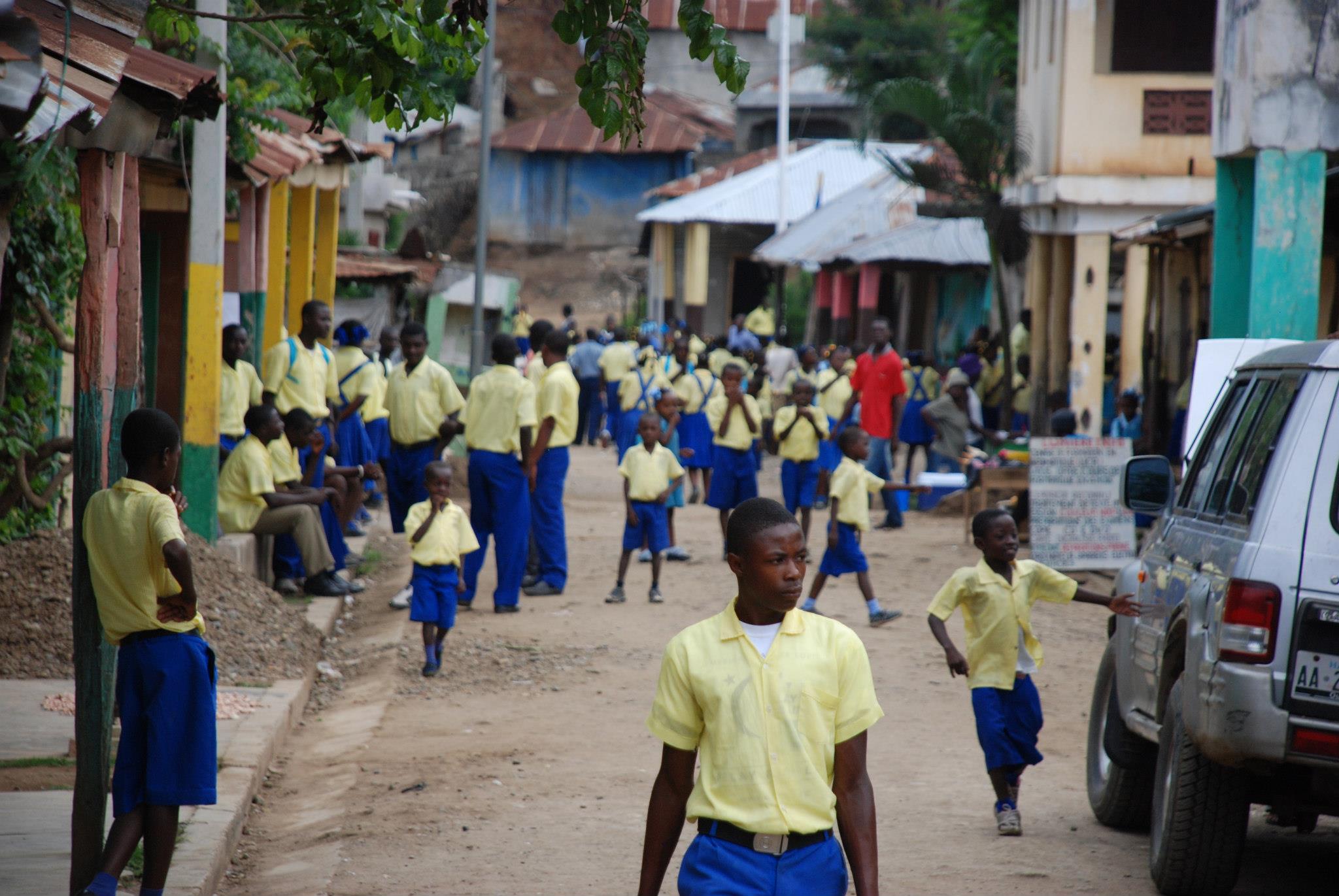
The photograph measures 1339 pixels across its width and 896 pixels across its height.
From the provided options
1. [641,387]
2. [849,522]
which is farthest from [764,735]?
[641,387]

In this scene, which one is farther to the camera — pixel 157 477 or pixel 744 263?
pixel 744 263

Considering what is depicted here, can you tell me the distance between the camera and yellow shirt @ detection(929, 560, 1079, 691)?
6336 millimetres

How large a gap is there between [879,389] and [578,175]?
3075 cm

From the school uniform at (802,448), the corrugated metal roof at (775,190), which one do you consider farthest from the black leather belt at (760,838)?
the corrugated metal roof at (775,190)

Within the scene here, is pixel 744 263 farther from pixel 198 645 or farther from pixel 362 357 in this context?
pixel 198 645

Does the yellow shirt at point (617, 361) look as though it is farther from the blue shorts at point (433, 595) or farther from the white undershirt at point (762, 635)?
the white undershirt at point (762, 635)

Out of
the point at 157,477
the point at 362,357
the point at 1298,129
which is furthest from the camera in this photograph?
the point at 362,357

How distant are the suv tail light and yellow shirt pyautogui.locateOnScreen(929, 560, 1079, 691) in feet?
5.48

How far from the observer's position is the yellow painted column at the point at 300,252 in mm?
15617

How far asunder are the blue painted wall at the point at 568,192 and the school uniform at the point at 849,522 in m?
35.8

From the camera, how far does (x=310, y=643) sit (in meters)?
9.66

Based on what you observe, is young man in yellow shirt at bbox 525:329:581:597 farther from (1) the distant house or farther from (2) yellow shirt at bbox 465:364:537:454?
(1) the distant house

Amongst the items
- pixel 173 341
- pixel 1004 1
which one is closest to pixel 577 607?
pixel 173 341

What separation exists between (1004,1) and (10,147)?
888 inches
